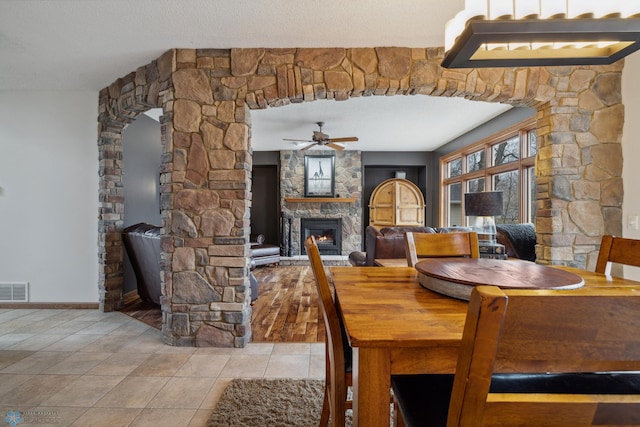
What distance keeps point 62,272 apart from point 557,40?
15.1 feet

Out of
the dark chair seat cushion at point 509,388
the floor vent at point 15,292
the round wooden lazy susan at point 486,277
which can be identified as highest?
the round wooden lazy susan at point 486,277

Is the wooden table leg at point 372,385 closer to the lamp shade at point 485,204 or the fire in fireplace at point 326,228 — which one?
the lamp shade at point 485,204

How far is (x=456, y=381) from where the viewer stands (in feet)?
1.86

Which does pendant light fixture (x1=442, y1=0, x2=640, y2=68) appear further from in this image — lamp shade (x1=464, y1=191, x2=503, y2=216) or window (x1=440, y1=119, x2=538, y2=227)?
window (x1=440, y1=119, x2=538, y2=227)

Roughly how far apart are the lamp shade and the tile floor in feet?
7.00

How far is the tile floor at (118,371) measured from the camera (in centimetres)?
171

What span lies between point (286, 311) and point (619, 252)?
2.77m

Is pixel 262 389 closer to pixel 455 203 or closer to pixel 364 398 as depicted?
pixel 364 398

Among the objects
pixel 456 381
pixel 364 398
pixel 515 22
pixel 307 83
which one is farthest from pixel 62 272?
pixel 515 22

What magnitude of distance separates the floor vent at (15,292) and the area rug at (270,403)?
309 centimetres

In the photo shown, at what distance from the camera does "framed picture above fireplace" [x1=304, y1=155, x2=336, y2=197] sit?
705cm

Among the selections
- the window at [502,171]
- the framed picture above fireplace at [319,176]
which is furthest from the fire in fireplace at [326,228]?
the window at [502,171]

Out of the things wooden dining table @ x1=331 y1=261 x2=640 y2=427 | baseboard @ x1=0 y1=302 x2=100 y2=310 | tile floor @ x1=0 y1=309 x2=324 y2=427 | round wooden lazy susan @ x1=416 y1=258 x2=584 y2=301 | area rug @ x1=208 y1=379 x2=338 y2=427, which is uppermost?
round wooden lazy susan @ x1=416 y1=258 x2=584 y2=301

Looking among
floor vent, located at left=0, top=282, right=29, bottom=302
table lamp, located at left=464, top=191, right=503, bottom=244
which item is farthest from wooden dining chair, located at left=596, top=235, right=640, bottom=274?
floor vent, located at left=0, top=282, right=29, bottom=302
